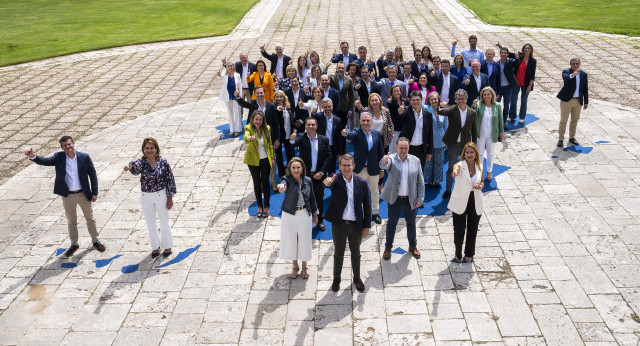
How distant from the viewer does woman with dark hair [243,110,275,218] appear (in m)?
9.13

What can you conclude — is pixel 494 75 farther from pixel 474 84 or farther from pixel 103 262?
pixel 103 262

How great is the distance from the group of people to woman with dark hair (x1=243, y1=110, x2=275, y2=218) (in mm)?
18

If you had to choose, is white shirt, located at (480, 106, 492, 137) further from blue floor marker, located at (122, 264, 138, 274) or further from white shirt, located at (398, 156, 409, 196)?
blue floor marker, located at (122, 264, 138, 274)

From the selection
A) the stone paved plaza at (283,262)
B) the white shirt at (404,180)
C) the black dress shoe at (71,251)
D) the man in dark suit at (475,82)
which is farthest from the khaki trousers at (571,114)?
the black dress shoe at (71,251)

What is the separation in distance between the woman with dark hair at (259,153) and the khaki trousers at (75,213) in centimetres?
263

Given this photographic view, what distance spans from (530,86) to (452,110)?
4194 mm

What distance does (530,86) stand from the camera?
12.8 metres

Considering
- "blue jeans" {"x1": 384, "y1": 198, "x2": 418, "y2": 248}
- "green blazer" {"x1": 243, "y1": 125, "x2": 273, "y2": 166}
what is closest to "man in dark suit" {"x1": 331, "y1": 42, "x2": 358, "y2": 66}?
"green blazer" {"x1": 243, "y1": 125, "x2": 273, "y2": 166}

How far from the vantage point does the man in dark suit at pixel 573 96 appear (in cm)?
1139

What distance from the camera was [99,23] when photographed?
89.7ft

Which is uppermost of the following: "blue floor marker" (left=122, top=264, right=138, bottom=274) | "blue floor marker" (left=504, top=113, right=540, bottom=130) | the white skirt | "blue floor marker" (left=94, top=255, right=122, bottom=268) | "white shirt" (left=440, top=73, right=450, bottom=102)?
"white shirt" (left=440, top=73, right=450, bottom=102)

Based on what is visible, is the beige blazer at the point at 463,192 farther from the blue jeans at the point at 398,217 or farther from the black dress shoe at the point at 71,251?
the black dress shoe at the point at 71,251

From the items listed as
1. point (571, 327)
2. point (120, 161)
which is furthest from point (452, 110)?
point (120, 161)

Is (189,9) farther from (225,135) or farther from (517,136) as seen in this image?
(517,136)
